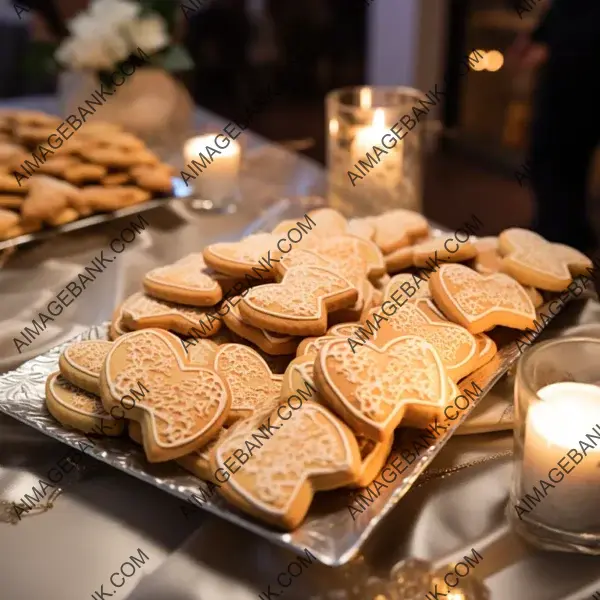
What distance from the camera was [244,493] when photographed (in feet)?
2.13

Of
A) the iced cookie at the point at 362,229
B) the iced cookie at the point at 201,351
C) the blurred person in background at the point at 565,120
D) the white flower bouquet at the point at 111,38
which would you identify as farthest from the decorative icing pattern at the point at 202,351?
the blurred person in background at the point at 565,120

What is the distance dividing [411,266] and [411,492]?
1.39 ft

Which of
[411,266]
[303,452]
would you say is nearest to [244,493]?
[303,452]

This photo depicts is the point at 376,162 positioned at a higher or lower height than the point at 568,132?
higher

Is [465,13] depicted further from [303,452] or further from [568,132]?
[303,452]

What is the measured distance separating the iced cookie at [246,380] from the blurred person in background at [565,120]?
183 cm

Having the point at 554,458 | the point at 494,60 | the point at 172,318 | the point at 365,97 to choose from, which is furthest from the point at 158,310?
the point at 494,60

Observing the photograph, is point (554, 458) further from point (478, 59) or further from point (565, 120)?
point (478, 59)

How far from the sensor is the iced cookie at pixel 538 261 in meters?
1.01

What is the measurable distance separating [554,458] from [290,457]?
0.24 meters

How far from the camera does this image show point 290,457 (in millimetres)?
667

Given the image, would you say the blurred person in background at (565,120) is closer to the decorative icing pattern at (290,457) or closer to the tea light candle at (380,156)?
the tea light candle at (380,156)

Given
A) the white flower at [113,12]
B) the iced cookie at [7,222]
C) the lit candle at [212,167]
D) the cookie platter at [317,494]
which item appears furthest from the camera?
the white flower at [113,12]

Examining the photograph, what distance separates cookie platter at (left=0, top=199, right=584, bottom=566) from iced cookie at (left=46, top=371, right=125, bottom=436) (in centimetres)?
1
